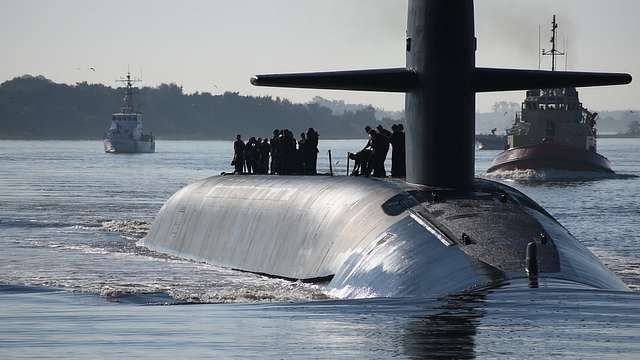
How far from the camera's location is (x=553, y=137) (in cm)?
9006

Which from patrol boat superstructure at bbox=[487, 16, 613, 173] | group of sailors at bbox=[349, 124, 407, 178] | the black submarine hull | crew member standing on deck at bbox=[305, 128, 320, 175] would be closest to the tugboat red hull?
patrol boat superstructure at bbox=[487, 16, 613, 173]

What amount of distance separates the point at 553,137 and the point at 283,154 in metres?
63.2

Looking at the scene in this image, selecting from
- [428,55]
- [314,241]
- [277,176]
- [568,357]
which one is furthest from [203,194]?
[568,357]

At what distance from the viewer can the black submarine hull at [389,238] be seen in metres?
15.1

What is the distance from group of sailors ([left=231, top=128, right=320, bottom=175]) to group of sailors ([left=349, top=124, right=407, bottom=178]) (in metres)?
3.33

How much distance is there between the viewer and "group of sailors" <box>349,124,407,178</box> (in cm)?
2345

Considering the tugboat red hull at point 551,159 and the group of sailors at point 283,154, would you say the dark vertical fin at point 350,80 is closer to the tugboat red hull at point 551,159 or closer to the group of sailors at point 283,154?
the group of sailors at point 283,154

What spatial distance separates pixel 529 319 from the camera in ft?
40.1

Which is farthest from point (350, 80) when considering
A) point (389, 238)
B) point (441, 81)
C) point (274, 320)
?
point (274, 320)

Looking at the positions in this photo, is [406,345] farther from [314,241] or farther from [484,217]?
[314,241]

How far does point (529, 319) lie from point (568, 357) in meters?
1.72

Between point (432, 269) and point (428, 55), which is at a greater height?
point (428, 55)

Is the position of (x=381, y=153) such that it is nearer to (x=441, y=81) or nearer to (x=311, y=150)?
(x=311, y=150)

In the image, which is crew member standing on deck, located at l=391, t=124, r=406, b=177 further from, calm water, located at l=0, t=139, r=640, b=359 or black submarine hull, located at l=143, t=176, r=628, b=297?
calm water, located at l=0, t=139, r=640, b=359
